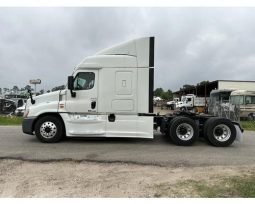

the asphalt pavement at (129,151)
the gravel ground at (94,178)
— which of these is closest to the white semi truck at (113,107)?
the asphalt pavement at (129,151)

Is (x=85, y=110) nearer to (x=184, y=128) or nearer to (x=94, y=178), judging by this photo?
(x=184, y=128)

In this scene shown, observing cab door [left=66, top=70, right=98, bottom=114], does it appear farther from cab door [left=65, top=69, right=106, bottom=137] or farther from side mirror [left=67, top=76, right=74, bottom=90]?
side mirror [left=67, top=76, right=74, bottom=90]

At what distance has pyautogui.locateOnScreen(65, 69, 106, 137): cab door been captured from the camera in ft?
31.5

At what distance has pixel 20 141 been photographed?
32.7 feet

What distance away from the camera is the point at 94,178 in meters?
5.82

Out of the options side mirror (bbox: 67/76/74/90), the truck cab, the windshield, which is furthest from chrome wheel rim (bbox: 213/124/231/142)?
the windshield

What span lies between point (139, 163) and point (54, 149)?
278cm

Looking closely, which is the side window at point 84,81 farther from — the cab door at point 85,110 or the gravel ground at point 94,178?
the gravel ground at point 94,178

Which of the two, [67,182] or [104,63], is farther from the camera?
[104,63]

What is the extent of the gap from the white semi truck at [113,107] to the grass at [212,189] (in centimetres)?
394

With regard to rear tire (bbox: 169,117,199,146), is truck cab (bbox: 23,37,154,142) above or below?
above

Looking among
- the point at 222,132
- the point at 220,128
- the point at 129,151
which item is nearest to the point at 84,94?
the point at 129,151

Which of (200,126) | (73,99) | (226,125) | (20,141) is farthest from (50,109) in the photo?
(226,125)
